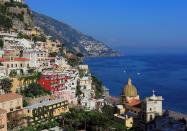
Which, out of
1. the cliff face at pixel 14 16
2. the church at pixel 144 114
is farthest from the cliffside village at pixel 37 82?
the cliff face at pixel 14 16

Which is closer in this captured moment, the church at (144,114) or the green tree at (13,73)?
the church at (144,114)

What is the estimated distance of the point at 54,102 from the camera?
3969 centimetres

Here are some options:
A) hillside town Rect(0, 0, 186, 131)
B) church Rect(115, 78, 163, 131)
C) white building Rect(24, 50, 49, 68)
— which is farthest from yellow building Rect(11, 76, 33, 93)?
church Rect(115, 78, 163, 131)

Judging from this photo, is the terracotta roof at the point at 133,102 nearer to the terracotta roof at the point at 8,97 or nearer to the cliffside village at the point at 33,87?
the cliffside village at the point at 33,87

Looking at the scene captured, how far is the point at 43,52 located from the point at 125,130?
52.9ft

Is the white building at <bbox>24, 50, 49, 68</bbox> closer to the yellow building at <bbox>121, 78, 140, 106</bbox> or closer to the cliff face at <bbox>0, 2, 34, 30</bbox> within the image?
the yellow building at <bbox>121, 78, 140, 106</bbox>

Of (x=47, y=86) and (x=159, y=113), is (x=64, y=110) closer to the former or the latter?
(x=47, y=86)

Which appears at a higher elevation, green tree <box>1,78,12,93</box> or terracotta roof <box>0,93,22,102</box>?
green tree <box>1,78,12,93</box>

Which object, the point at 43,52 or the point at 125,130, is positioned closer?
the point at 125,130

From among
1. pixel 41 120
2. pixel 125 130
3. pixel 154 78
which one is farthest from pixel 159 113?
pixel 154 78

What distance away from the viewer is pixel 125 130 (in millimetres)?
39438

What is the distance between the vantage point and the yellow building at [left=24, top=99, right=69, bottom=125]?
3716 cm

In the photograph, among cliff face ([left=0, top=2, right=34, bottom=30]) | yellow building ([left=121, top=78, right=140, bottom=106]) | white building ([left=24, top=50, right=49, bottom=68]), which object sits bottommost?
yellow building ([left=121, top=78, right=140, bottom=106])

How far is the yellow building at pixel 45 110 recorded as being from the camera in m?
37.2
